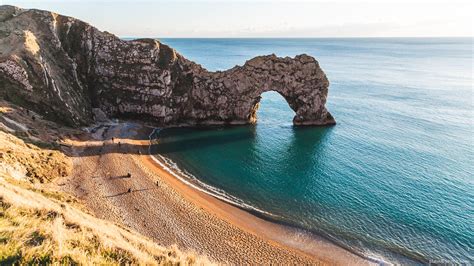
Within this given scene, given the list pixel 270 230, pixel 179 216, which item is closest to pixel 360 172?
pixel 270 230

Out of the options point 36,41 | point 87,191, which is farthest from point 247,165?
point 36,41

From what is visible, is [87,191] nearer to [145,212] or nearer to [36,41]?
[145,212]

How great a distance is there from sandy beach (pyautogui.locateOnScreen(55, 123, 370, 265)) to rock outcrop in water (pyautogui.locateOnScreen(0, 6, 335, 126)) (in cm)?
2167

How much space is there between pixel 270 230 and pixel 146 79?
53212mm

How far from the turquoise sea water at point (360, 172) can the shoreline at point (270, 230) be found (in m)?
1.33

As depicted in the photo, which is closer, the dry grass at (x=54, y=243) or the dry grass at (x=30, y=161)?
the dry grass at (x=54, y=243)

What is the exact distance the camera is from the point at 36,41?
232 feet

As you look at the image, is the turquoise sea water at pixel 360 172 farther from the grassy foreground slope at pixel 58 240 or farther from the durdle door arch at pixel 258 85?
the grassy foreground slope at pixel 58 240

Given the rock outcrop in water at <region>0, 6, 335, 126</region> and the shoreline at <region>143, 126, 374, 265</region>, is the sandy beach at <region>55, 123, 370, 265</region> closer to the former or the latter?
the shoreline at <region>143, 126, 374, 265</region>

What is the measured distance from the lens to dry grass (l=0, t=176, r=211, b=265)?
50.1 feet

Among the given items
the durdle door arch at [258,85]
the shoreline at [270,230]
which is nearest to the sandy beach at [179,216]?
the shoreline at [270,230]

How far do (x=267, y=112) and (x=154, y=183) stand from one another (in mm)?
56317

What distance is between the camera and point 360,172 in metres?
57.8

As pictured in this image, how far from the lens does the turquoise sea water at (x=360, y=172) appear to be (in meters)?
41.3
